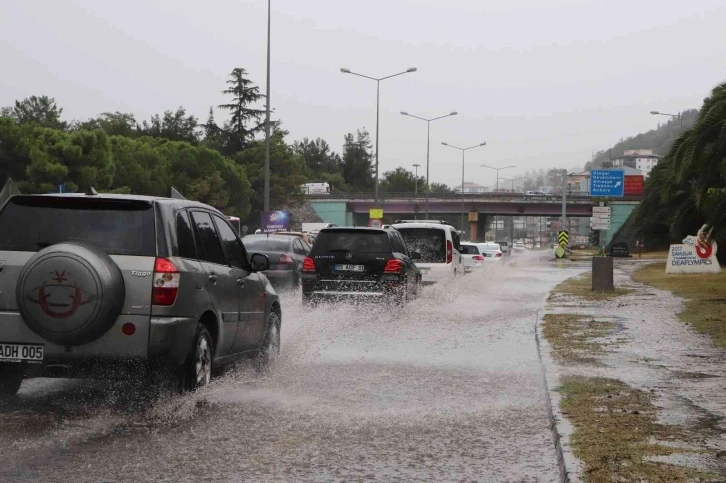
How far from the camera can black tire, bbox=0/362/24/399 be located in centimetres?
801

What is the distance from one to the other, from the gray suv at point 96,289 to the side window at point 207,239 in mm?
409

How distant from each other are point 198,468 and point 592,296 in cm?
1953

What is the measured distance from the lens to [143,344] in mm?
7820

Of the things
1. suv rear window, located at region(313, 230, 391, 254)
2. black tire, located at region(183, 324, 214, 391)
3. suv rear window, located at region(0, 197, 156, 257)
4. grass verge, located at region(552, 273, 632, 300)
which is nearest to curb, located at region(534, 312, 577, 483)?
black tire, located at region(183, 324, 214, 391)

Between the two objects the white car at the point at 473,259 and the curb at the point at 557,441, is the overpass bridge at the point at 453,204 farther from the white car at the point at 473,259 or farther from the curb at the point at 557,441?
the curb at the point at 557,441

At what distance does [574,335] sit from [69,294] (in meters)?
8.81

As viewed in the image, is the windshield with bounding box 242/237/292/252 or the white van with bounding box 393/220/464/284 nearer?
the windshield with bounding box 242/237/292/252

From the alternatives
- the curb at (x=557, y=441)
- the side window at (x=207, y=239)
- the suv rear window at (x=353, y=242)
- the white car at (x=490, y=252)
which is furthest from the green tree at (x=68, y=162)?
the curb at (x=557, y=441)

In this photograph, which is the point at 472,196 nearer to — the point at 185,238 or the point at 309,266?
the point at 309,266

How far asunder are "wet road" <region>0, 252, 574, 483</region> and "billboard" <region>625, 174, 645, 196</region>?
284 feet

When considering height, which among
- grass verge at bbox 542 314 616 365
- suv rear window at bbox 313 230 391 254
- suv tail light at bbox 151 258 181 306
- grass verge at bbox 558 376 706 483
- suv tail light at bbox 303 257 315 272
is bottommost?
grass verge at bbox 542 314 616 365

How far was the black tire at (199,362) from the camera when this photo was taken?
325 inches

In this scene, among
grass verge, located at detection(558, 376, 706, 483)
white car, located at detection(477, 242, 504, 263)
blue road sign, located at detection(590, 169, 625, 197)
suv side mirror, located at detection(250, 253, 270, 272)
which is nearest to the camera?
grass verge, located at detection(558, 376, 706, 483)

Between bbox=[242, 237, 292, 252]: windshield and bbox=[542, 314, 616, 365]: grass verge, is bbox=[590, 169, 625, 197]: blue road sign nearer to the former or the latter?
bbox=[242, 237, 292, 252]: windshield
